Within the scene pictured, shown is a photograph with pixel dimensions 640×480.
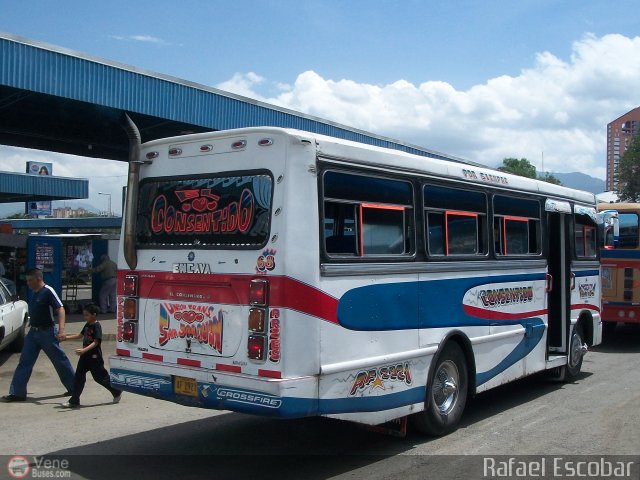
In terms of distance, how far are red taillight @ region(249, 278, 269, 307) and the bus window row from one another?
672 mm

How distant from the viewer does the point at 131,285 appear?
6820 millimetres

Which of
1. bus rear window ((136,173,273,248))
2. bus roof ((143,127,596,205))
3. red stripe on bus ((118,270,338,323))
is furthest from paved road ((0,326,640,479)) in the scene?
bus roof ((143,127,596,205))

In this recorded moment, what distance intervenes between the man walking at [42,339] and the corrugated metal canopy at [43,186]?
21866 mm

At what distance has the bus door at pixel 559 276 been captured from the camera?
1034 centimetres

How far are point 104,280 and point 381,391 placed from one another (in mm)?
13312

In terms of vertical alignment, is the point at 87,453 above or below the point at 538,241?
below

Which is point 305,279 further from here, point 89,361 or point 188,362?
point 89,361

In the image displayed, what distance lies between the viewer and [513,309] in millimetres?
8898

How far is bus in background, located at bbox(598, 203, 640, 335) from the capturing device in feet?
47.2

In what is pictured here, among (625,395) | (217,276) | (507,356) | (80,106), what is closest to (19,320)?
(80,106)

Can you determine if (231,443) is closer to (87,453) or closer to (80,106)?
(87,453)

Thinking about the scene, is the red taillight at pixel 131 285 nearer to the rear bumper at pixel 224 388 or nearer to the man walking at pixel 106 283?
the rear bumper at pixel 224 388

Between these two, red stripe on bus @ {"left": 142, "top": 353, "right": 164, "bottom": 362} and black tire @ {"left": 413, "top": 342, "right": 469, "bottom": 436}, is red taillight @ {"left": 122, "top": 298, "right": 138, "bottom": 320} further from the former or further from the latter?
black tire @ {"left": 413, "top": 342, "right": 469, "bottom": 436}

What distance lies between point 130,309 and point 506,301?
4682 mm
